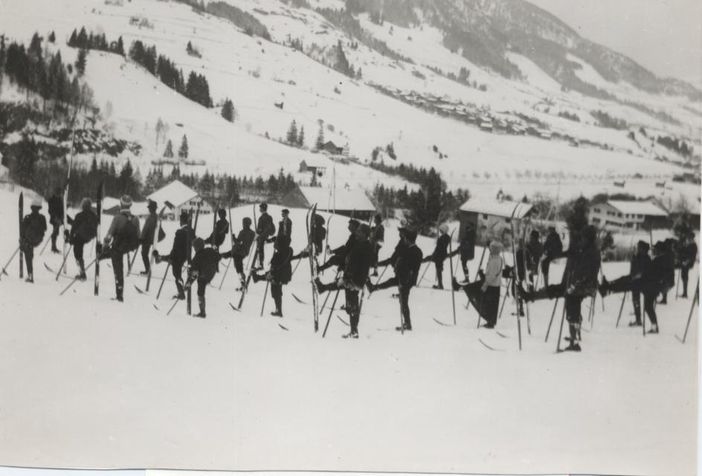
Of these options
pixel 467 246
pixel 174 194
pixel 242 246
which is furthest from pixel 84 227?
pixel 467 246

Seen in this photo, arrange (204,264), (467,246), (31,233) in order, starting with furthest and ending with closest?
(467,246)
(204,264)
(31,233)

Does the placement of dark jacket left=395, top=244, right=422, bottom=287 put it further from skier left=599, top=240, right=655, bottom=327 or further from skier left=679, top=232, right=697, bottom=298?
skier left=679, top=232, right=697, bottom=298

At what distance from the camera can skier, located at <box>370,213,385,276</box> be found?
3.73m

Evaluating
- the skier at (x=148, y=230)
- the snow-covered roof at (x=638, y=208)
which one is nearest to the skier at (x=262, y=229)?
the skier at (x=148, y=230)

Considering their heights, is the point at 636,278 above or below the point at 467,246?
below

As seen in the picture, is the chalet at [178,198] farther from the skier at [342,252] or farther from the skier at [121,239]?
the skier at [342,252]

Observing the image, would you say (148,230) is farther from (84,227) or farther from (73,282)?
(73,282)

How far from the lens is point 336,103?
12.3ft

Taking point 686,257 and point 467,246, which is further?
point 686,257

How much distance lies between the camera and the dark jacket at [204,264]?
3662 mm

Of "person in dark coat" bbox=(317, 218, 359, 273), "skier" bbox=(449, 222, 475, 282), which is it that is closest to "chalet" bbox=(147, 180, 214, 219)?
"person in dark coat" bbox=(317, 218, 359, 273)

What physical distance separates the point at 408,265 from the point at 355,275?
314mm

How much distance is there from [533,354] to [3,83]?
11.0ft

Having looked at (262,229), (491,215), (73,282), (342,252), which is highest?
(491,215)
